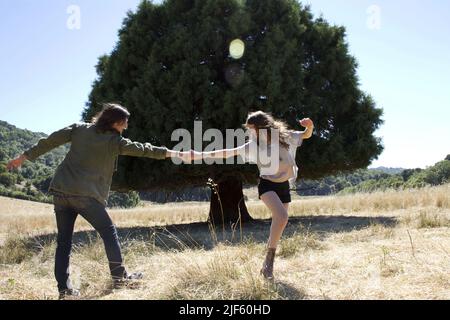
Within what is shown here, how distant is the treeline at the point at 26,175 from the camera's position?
81438 millimetres

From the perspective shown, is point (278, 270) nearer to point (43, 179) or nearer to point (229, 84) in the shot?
point (229, 84)

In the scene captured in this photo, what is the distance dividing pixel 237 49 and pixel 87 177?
25.8 feet

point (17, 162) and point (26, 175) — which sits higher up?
point (17, 162)

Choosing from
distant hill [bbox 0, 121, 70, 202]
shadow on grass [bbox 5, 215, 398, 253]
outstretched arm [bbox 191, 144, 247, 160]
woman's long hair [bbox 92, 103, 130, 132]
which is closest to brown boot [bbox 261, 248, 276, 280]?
outstretched arm [bbox 191, 144, 247, 160]

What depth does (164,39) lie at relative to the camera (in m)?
11.6

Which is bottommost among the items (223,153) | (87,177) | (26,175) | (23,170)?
(26,175)

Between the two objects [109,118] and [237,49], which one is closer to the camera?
[109,118]

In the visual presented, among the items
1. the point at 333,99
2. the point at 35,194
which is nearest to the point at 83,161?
the point at 333,99

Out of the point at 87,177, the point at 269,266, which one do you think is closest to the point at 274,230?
the point at 269,266

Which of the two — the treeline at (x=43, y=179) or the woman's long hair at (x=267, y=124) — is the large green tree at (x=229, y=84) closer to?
the woman's long hair at (x=267, y=124)

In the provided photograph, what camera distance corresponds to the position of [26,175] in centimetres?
11544

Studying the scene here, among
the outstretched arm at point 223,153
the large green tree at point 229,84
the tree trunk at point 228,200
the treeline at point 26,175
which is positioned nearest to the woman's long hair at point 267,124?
the outstretched arm at point 223,153
